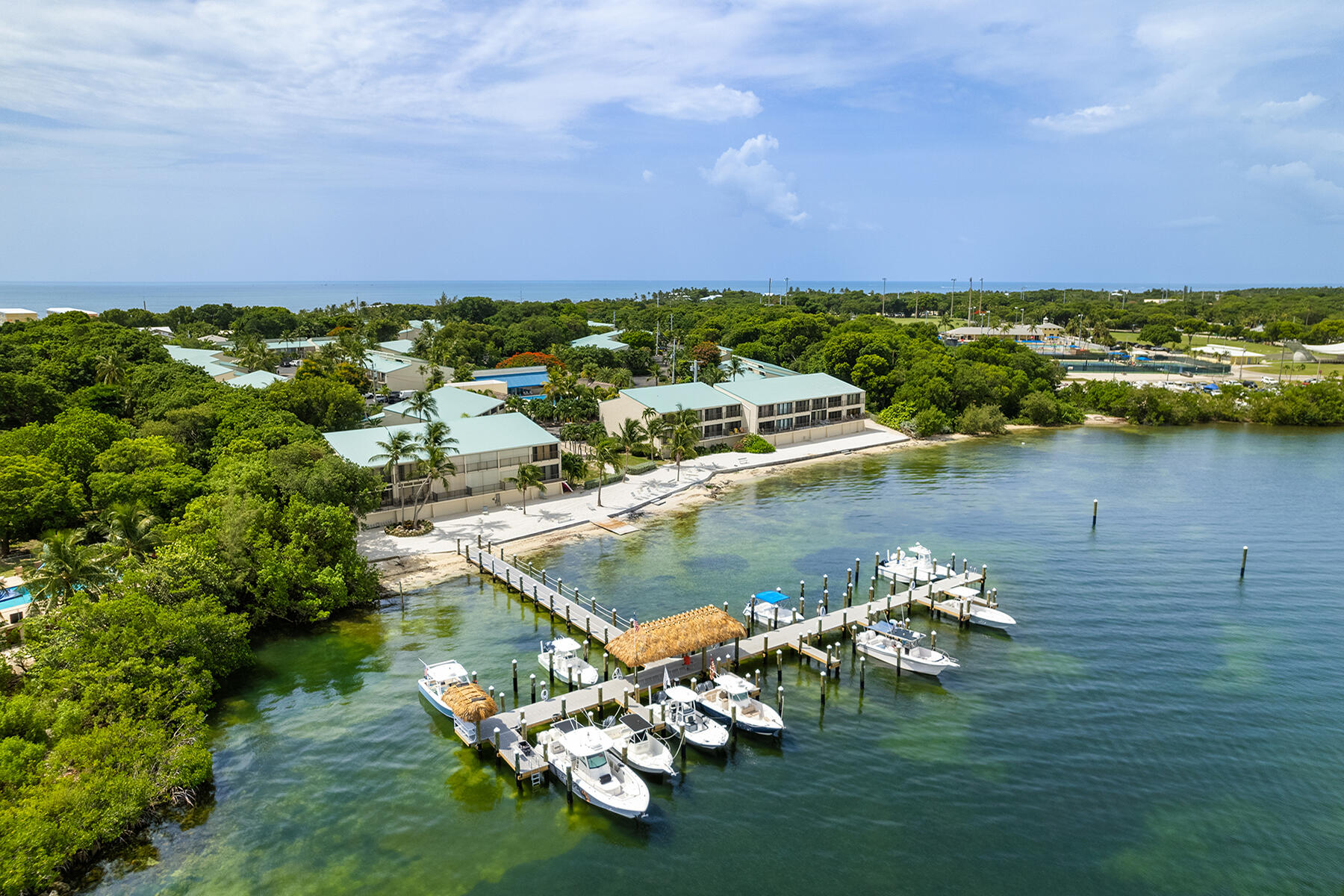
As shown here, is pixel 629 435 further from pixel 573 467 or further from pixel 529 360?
pixel 529 360

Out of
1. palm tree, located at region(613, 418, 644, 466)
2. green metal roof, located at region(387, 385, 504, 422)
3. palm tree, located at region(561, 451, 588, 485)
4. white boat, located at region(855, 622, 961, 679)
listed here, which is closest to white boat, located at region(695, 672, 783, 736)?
white boat, located at region(855, 622, 961, 679)

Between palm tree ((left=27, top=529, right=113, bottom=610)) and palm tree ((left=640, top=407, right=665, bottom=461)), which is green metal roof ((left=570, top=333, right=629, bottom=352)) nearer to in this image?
palm tree ((left=640, top=407, right=665, bottom=461))

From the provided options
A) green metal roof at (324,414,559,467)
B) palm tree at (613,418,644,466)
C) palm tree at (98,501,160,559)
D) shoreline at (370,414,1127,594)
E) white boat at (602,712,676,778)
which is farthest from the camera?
palm tree at (613,418,644,466)

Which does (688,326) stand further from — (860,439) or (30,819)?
(30,819)

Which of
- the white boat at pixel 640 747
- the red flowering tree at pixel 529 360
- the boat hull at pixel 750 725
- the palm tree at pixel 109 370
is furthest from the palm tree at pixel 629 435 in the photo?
the palm tree at pixel 109 370

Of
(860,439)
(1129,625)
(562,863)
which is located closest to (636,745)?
(562,863)

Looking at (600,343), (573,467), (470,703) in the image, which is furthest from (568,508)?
(600,343)
